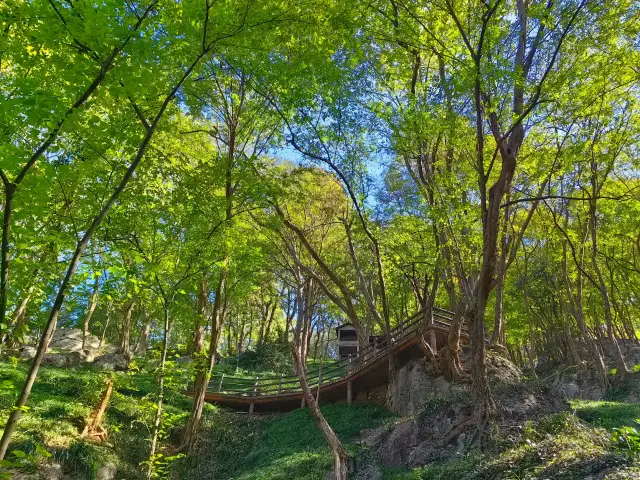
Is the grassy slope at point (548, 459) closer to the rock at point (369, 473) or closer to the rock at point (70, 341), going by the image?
the rock at point (369, 473)

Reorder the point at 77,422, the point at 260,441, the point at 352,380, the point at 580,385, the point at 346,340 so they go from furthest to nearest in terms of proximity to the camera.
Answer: the point at 346,340, the point at 580,385, the point at 352,380, the point at 260,441, the point at 77,422

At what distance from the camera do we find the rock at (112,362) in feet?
58.8

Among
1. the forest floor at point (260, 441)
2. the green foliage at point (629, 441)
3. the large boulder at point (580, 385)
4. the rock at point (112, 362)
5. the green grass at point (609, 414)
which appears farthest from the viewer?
the rock at point (112, 362)

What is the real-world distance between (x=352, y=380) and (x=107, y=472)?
9195mm

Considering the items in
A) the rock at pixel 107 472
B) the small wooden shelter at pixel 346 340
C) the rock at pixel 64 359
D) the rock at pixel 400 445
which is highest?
the small wooden shelter at pixel 346 340

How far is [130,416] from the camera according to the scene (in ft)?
40.6

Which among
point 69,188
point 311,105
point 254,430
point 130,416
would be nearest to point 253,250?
point 311,105

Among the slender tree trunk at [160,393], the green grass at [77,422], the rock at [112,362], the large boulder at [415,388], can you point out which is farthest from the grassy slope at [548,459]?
the rock at [112,362]

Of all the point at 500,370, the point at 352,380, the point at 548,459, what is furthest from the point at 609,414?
the point at 352,380

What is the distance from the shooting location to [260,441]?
14.4m

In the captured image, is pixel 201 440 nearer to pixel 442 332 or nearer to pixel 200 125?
pixel 442 332

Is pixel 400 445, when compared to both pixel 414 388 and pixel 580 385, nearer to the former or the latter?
pixel 414 388

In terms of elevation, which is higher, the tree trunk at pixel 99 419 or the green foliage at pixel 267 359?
the green foliage at pixel 267 359

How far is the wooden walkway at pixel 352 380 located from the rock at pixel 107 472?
6.39 meters
